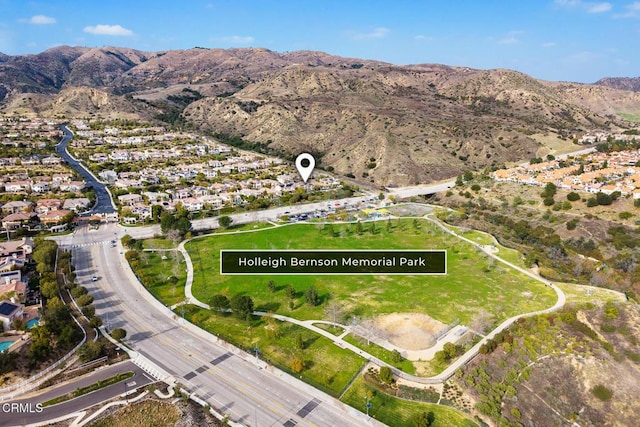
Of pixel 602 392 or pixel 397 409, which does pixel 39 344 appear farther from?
pixel 602 392

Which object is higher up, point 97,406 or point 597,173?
point 597,173

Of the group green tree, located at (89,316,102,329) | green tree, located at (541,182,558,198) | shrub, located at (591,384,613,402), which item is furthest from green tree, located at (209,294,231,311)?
green tree, located at (541,182,558,198)

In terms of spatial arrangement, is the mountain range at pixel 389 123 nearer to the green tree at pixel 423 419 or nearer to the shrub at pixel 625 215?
the shrub at pixel 625 215

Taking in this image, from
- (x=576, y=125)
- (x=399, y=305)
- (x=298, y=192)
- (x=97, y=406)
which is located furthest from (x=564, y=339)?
(x=576, y=125)

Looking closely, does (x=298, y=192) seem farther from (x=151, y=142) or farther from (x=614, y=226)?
(x=151, y=142)

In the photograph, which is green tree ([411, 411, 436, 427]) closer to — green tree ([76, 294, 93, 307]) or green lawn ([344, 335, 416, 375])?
green lawn ([344, 335, 416, 375])

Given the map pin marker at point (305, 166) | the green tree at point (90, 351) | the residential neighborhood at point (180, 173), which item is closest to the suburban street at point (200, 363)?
the green tree at point (90, 351)
